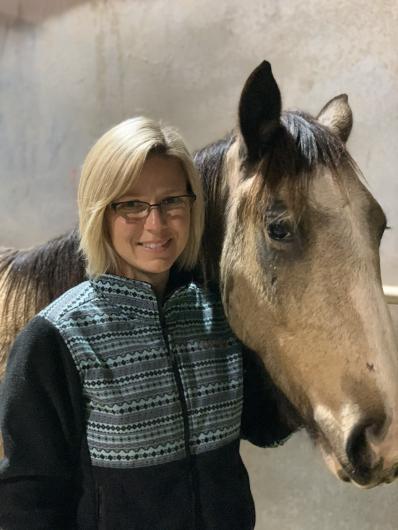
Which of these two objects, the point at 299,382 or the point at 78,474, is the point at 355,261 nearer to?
the point at 299,382

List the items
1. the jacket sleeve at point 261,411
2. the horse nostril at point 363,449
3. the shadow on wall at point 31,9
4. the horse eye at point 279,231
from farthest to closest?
the shadow on wall at point 31,9 < the jacket sleeve at point 261,411 < the horse eye at point 279,231 < the horse nostril at point 363,449

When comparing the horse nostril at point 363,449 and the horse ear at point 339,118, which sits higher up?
the horse ear at point 339,118

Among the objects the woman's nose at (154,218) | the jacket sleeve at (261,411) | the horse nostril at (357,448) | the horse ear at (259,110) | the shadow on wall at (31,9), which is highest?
the shadow on wall at (31,9)

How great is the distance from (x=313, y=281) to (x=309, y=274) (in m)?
0.01

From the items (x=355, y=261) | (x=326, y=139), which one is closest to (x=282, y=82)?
(x=326, y=139)

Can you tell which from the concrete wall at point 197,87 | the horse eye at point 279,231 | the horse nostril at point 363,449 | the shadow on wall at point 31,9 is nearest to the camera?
the horse nostril at point 363,449

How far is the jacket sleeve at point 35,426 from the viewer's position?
0.62 m

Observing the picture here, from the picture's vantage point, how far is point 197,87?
1651 millimetres

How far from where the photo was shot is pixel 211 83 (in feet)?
5.33

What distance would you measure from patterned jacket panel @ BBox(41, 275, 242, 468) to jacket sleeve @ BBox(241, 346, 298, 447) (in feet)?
0.33

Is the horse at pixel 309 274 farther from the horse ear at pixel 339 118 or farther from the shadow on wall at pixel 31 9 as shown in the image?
the shadow on wall at pixel 31 9

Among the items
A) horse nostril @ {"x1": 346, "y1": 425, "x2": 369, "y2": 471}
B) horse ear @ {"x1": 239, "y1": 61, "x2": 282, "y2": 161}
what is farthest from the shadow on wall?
horse nostril @ {"x1": 346, "y1": 425, "x2": 369, "y2": 471}

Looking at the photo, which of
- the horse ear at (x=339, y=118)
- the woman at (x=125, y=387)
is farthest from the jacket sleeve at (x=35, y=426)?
the horse ear at (x=339, y=118)

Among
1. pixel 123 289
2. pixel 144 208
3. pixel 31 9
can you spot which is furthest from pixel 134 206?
pixel 31 9
